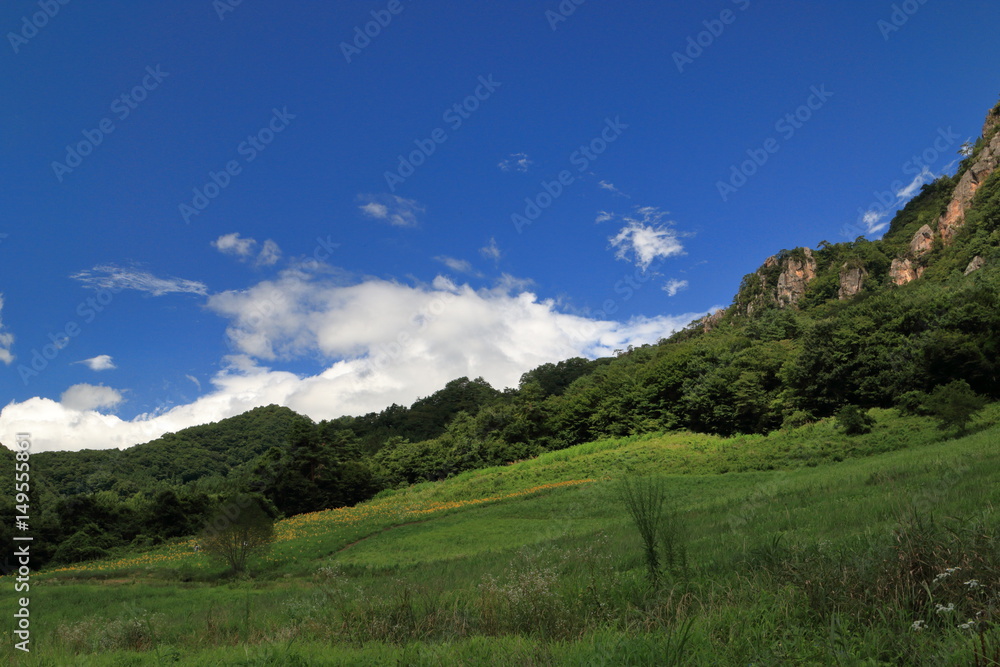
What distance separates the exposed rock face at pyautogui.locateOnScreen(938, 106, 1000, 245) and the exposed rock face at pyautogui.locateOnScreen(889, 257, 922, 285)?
520 centimetres

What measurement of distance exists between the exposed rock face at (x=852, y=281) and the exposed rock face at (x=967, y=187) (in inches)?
427

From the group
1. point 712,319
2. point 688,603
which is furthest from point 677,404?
point 712,319

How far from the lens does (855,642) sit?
412cm

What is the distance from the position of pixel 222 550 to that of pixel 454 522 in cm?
1130

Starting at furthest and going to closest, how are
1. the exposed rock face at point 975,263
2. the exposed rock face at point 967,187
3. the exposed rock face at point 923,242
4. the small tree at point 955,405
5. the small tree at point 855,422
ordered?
the exposed rock face at point 923,242 < the exposed rock face at point 967,187 < the exposed rock face at point 975,263 < the small tree at point 855,422 < the small tree at point 955,405

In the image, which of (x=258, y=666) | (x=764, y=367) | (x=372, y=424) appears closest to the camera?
(x=258, y=666)

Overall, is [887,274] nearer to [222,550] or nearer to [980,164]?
[980,164]

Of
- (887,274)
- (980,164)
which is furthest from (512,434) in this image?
(980,164)

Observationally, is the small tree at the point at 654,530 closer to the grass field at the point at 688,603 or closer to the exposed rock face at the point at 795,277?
the grass field at the point at 688,603

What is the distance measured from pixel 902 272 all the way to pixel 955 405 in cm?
7074

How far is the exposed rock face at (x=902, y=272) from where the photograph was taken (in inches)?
2987

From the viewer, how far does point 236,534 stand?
1941 cm

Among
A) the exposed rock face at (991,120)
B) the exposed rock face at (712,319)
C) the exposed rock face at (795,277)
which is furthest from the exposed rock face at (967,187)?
the exposed rock face at (712,319)

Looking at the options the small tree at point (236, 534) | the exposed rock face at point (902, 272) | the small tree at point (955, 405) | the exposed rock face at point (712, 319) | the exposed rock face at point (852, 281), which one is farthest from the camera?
the exposed rock face at point (712, 319)
